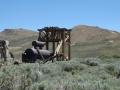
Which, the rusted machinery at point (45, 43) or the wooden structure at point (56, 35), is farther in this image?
the wooden structure at point (56, 35)

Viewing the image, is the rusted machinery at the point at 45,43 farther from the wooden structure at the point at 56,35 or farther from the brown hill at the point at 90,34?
the brown hill at the point at 90,34

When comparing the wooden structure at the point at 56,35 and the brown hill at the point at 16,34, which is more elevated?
the wooden structure at the point at 56,35

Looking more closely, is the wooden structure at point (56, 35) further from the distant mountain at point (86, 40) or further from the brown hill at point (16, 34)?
the brown hill at point (16, 34)

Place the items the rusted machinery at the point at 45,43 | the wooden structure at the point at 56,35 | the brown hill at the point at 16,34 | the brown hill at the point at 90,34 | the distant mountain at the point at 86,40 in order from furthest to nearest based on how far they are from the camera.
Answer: the brown hill at the point at 16,34, the brown hill at the point at 90,34, the distant mountain at the point at 86,40, the wooden structure at the point at 56,35, the rusted machinery at the point at 45,43

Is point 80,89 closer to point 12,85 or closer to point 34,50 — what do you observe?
point 12,85

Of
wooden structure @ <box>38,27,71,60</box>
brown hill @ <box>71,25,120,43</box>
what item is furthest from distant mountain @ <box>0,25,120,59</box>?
wooden structure @ <box>38,27,71,60</box>

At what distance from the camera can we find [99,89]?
21.1 feet

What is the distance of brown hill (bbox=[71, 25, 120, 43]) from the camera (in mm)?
99238

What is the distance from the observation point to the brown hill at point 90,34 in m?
99.2

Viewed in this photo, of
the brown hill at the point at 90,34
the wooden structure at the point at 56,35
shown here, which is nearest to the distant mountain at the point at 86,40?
the brown hill at the point at 90,34

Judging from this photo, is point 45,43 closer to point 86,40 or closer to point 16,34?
point 86,40

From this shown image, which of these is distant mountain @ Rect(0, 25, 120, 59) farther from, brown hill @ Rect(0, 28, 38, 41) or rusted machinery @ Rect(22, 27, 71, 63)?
rusted machinery @ Rect(22, 27, 71, 63)

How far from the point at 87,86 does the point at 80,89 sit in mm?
280

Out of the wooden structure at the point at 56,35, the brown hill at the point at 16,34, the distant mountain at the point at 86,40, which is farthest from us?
the brown hill at the point at 16,34
